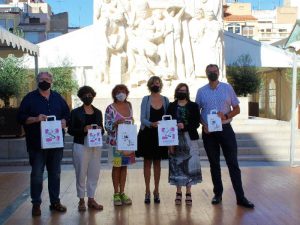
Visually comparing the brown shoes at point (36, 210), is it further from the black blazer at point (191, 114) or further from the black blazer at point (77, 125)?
the black blazer at point (191, 114)

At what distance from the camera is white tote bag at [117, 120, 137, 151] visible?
8.04 meters

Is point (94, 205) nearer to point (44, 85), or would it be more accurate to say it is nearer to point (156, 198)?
point (156, 198)

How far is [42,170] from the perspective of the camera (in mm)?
7805

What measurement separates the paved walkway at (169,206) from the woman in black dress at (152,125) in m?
0.64

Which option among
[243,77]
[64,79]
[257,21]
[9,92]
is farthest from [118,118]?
[257,21]

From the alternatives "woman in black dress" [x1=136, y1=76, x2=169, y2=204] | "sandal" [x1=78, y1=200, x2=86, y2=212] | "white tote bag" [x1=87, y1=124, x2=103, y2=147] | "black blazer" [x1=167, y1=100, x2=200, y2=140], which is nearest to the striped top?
"black blazer" [x1=167, y1=100, x2=200, y2=140]

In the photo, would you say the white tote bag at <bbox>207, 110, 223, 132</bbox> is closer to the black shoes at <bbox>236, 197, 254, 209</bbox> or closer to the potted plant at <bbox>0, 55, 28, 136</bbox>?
the black shoes at <bbox>236, 197, 254, 209</bbox>

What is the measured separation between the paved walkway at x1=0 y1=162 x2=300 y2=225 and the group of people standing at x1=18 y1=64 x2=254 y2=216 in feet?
0.76

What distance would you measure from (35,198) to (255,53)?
69.1 ft

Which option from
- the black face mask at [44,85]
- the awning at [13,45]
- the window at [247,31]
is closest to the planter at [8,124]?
the awning at [13,45]

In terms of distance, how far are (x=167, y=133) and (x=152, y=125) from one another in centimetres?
27

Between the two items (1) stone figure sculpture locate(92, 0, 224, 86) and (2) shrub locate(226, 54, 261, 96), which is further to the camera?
(2) shrub locate(226, 54, 261, 96)

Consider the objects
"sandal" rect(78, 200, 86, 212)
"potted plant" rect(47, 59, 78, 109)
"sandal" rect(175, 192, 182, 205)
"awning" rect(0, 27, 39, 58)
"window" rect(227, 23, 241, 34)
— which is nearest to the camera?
"sandal" rect(78, 200, 86, 212)

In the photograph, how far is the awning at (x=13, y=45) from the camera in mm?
12773
